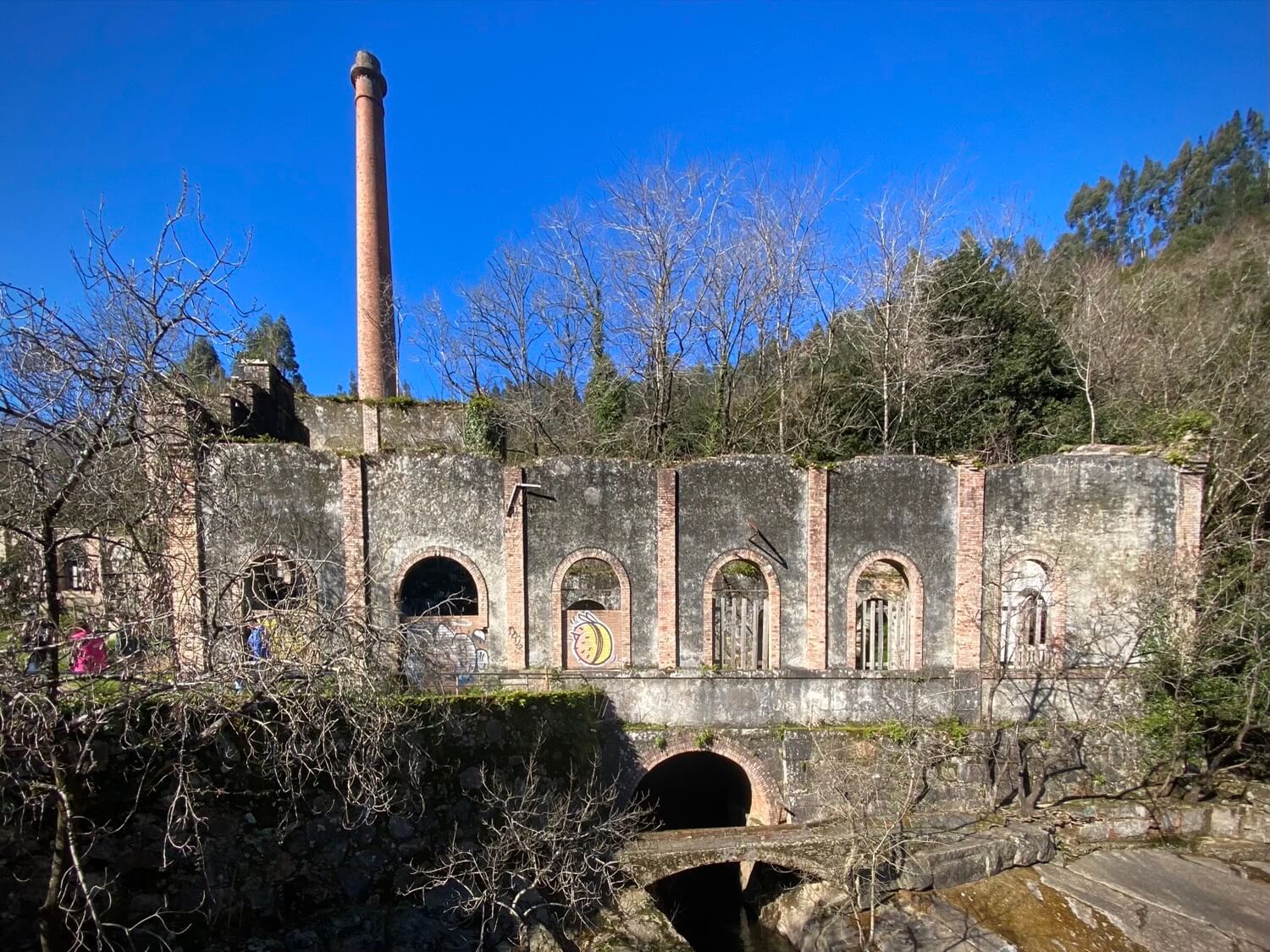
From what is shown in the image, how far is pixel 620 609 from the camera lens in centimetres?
1058

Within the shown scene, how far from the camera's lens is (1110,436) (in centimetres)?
1449

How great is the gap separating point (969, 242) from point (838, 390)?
565 centimetres

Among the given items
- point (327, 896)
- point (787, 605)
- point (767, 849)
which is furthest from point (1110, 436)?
point (327, 896)

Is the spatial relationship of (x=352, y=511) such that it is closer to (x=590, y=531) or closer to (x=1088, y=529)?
(x=590, y=531)

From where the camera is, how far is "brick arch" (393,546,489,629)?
410 inches

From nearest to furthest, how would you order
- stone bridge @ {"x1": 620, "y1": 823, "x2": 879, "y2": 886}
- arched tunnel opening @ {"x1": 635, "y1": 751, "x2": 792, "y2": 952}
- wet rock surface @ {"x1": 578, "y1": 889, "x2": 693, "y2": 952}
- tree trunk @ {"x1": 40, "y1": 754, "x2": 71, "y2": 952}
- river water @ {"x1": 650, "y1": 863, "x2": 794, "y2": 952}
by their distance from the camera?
tree trunk @ {"x1": 40, "y1": 754, "x2": 71, "y2": 952}, wet rock surface @ {"x1": 578, "y1": 889, "x2": 693, "y2": 952}, stone bridge @ {"x1": 620, "y1": 823, "x2": 879, "y2": 886}, river water @ {"x1": 650, "y1": 863, "x2": 794, "y2": 952}, arched tunnel opening @ {"x1": 635, "y1": 751, "x2": 792, "y2": 952}

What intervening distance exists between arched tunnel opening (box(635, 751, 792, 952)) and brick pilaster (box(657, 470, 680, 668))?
66.9 inches

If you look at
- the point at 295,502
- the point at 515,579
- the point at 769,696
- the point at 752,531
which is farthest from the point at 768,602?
the point at 295,502

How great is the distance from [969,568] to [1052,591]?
157 centimetres

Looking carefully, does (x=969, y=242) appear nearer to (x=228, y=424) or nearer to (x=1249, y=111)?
(x=228, y=424)

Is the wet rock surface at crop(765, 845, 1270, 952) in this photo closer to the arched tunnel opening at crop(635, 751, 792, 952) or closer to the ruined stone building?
the arched tunnel opening at crop(635, 751, 792, 952)

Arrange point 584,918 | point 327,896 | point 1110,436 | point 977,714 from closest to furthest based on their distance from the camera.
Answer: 1. point 327,896
2. point 584,918
3. point 977,714
4. point 1110,436

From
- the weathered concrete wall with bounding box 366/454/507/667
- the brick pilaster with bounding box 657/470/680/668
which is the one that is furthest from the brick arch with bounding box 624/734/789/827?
the weathered concrete wall with bounding box 366/454/507/667

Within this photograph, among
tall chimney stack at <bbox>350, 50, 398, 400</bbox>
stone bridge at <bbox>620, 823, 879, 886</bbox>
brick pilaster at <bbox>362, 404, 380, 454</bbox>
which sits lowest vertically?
stone bridge at <bbox>620, 823, 879, 886</bbox>
